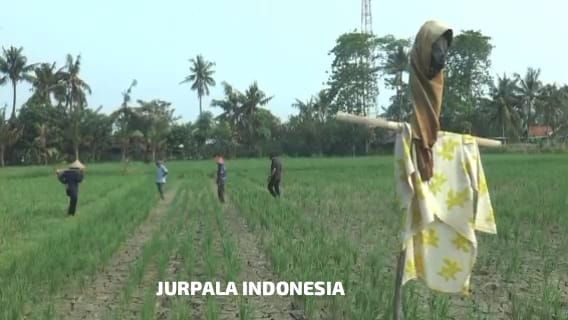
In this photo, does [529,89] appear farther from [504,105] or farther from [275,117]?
[275,117]

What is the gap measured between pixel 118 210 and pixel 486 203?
966cm

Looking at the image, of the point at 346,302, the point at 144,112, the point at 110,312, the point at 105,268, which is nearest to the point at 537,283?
the point at 346,302

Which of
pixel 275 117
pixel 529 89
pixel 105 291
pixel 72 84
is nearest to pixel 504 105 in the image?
pixel 529 89

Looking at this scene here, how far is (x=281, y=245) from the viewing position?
22.7 feet

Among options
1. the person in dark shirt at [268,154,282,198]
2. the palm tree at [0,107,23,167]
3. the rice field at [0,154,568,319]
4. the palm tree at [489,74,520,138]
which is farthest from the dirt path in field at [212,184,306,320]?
the palm tree at [489,74,520,138]

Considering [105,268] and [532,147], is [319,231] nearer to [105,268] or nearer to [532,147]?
[105,268]

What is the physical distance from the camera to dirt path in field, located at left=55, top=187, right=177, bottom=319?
15.0 feet

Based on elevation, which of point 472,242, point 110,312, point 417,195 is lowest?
point 110,312

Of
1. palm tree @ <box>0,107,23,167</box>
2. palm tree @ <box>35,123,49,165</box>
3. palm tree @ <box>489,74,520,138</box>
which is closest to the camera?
palm tree @ <box>0,107,23,167</box>

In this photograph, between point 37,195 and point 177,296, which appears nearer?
point 177,296

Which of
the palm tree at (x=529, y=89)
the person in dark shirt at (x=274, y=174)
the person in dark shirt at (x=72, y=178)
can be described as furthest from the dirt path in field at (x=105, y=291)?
the palm tree at (x=529, y=89)

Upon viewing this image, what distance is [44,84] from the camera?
45750mm

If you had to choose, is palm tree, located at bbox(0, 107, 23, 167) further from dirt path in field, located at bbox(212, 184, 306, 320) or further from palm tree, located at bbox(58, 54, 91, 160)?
dirt path in field, located at bbox(212, 184, 306, 320)

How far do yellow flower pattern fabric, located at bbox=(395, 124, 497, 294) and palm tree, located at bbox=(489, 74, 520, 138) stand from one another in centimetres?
4440
